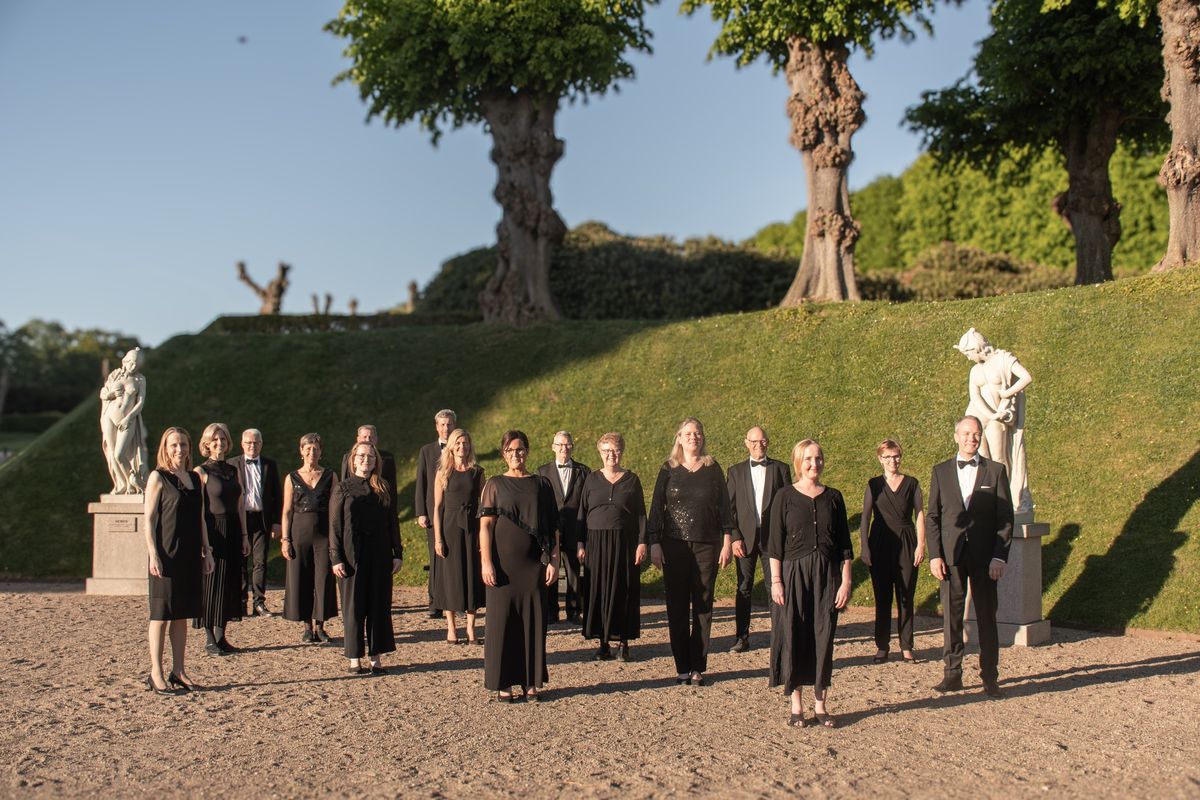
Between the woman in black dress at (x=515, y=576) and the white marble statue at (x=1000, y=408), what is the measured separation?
16.9 feet

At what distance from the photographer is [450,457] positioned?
10.2m

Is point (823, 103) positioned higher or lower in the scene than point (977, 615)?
higher

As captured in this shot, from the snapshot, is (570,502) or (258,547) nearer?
(570,502)

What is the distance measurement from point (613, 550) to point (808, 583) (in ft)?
8.52

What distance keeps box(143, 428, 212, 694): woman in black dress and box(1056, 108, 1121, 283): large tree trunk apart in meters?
20.2

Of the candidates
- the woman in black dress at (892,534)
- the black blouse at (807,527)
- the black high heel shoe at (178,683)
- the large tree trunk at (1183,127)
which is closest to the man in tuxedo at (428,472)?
the black high heel shoe at (178,683)

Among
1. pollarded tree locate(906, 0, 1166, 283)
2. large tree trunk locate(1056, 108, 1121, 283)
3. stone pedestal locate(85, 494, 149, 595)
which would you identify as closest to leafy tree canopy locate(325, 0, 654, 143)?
pollarded tree locate(906, 0, 1166, 283)

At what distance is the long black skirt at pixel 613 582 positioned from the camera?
10008mm

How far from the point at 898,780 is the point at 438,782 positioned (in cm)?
275

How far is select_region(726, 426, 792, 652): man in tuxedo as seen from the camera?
34.9 feet

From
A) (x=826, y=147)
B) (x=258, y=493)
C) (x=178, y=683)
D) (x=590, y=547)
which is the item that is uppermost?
(x=826, y=147)

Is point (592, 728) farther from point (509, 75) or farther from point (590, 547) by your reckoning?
point (509, 75)

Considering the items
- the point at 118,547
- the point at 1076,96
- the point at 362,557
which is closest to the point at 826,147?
the point at 1076,96

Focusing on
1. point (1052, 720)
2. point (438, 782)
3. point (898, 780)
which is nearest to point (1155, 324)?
point (1052, 720)
